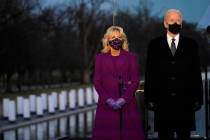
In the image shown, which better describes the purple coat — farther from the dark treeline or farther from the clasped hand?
the dark treeline

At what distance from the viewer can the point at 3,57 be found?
3275 cm

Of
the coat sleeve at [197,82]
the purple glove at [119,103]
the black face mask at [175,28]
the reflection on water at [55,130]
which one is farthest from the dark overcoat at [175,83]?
the reflection on water at [55,130]

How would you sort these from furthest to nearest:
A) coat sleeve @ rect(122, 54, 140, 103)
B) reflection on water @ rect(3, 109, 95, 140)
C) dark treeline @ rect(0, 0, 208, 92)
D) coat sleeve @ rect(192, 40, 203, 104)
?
dark treeline @ rect(0, 0, 208, 92) < reflection on water @ rect(3, 109, 95, 140) < coat sleeve @ rect(122, 54, 140, 103) < coat sleeve @ rect(192, 40, 203, 104)

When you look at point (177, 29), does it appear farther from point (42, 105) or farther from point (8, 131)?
point (42, 105)

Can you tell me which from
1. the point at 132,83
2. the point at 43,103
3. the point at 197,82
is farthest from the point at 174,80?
the point at 43,103

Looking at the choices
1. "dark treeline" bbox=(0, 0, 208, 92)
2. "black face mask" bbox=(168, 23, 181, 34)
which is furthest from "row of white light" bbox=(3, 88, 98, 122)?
"black face mask" bbox=(168, 23, 181, 34)

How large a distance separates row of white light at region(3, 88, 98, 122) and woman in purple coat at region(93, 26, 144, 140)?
11.6 meters

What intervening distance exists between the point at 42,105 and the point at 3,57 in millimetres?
12576

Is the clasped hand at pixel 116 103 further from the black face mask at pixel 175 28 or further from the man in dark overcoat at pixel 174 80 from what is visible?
the black face mask at pixel 175 28

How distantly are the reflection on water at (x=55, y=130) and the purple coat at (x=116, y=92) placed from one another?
610cm

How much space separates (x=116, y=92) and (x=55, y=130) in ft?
29.0

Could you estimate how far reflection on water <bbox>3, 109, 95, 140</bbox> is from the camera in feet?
45.1

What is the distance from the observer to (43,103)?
21141 millimetres

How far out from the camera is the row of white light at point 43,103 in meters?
18.5
